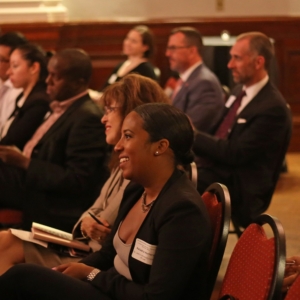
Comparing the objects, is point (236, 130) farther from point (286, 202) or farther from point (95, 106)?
point (286, 202)

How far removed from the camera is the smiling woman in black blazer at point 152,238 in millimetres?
1869

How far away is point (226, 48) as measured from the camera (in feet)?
20.6

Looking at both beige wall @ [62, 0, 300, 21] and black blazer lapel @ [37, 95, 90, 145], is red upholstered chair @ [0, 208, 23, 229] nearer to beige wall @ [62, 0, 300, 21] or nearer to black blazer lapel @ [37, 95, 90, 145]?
black blazer lapel @ [37, 95, 90, 145]

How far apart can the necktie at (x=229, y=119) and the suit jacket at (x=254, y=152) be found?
27 centimetres

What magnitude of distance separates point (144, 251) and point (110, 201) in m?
0.78

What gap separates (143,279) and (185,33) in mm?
3285

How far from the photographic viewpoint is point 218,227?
2070 millimetres

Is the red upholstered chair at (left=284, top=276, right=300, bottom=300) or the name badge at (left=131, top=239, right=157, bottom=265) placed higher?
the red upholstered chair at (left=284, top=276, right=300, bottom=300)

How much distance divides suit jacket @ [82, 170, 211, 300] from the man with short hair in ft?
8.72

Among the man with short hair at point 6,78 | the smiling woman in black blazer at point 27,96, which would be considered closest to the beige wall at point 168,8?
the man with short hair at point 6,78

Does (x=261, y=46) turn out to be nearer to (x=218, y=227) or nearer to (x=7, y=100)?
(x=7, y=100)

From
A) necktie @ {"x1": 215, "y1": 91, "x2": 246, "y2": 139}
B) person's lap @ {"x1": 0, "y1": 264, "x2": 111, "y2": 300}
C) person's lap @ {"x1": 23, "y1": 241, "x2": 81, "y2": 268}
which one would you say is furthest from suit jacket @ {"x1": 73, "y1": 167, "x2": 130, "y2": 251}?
necktie @ {"x1": 215, "y1": 91, "x2": 246, "y2": 139}

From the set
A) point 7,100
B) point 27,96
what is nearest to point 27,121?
point 27,96

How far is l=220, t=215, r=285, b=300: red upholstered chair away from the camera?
1.66 m
